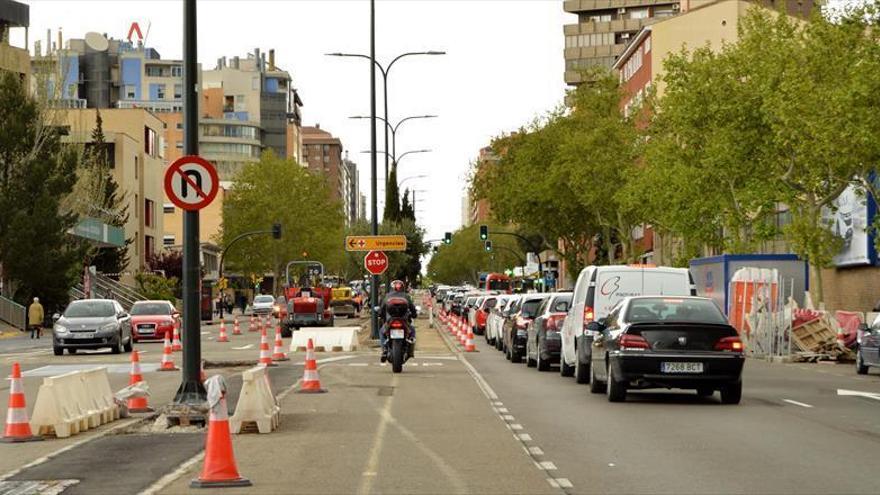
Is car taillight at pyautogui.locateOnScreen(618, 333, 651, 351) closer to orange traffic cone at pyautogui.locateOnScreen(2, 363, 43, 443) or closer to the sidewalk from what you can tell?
the sidewalk

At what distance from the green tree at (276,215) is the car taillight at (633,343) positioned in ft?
373

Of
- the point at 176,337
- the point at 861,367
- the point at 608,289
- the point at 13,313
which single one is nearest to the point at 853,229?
the point at 176,337

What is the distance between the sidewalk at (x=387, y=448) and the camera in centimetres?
1175

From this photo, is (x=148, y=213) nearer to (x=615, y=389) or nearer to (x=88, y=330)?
(x=88, y=330)

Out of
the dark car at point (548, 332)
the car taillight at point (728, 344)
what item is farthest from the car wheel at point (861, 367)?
the car taillight at point (728, 344)

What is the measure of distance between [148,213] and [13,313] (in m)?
42.2

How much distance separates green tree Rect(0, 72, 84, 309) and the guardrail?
1.35 meters

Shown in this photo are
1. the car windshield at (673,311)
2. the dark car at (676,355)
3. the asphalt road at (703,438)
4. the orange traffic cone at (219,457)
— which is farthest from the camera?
the car windshield at (673,311)

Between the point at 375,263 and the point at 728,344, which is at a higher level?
the point at 375,263

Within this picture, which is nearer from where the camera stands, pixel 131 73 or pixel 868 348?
pixel 868 348

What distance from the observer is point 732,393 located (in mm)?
20875

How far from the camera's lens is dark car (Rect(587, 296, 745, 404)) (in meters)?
20.4

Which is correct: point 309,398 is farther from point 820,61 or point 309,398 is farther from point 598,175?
point 598,175

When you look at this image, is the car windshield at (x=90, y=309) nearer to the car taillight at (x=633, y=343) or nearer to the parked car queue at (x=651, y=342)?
the parked car queue at (x=651, y=342)
